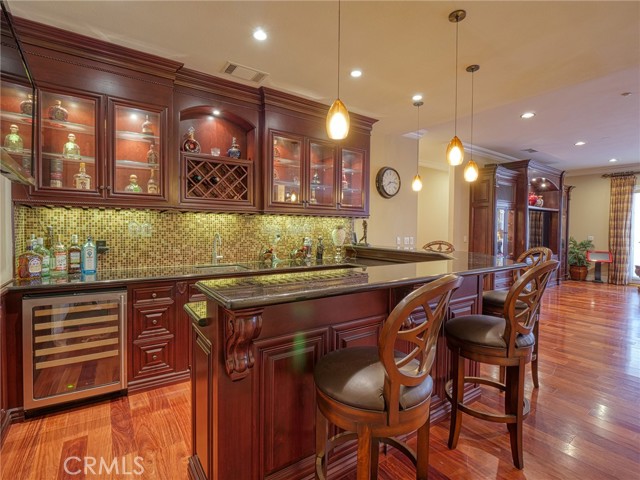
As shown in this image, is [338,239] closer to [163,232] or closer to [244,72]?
[163,232]

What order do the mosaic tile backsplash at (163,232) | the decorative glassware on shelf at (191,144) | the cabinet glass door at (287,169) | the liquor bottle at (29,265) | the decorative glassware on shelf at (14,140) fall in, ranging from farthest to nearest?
the cabinet glass door at (287,169) → the decorative glassware on shelf at (191,144) → the mosaic tile backsplash at (163,232) → the liquor bottle at (29,265) → the decorative glassware on shelf at (14,140)

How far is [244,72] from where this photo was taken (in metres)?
3.01

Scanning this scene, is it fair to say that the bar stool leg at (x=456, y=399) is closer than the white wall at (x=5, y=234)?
Yes

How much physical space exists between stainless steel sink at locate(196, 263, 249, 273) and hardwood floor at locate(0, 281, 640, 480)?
3.35ft

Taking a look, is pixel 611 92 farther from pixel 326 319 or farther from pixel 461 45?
pixel 326 319

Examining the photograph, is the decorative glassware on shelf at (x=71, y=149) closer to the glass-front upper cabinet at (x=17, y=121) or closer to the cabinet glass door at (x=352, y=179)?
the glass-front upper cabinet at (x=17, y=121)

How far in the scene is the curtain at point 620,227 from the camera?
25.9 ft

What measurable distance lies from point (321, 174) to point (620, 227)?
8479mm

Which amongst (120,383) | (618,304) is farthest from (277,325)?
(618,304)

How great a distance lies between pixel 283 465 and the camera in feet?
5.09

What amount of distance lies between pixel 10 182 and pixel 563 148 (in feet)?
27.1

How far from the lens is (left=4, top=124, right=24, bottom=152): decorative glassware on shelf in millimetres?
2098

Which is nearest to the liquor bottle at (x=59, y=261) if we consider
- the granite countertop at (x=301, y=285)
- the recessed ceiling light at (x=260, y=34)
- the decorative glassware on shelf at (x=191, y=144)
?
the decorative glassware on shelf at (x=191, y=144)

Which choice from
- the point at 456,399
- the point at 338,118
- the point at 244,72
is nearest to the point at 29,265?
the point at 244,72
